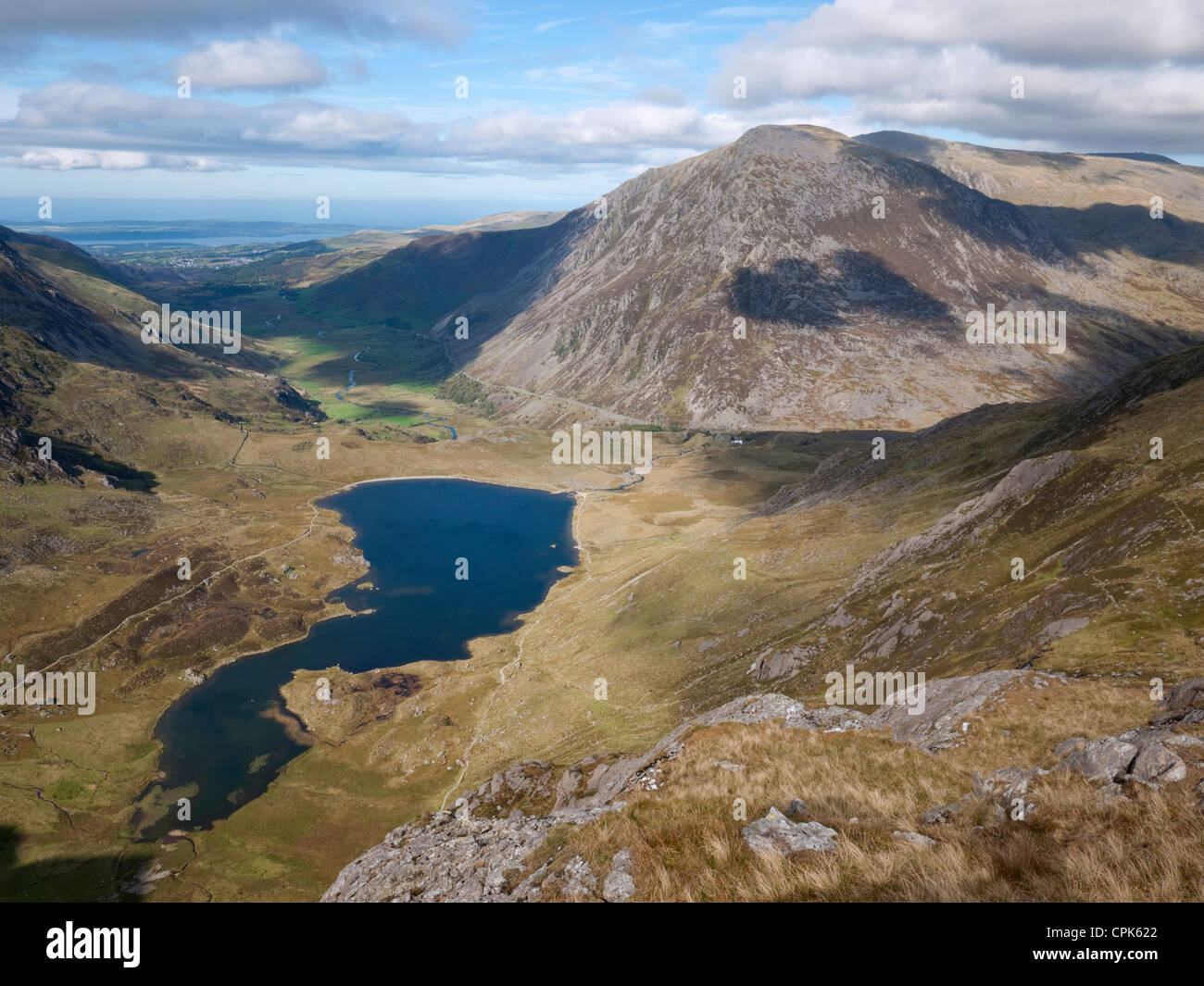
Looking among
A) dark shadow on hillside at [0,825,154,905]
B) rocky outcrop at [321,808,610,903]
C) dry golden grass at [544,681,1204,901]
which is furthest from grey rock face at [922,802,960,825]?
dark shadow on hillside at [0,825,154,905]

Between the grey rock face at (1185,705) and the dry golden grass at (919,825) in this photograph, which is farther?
→ the grey rock face at (1185,705)

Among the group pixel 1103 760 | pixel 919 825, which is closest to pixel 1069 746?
pixel 1103 760

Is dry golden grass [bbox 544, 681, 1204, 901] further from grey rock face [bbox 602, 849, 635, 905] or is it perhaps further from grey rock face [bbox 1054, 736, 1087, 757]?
grey rock face [bbox 1054, 736, 1087, 757]

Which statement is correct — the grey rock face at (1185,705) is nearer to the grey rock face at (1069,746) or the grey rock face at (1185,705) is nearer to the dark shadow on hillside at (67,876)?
the grey rock face at (1069,746)

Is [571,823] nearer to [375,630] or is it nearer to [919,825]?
[919,825]

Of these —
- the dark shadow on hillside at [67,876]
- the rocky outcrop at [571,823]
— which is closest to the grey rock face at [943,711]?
the rocky outcrop at [571,823]
